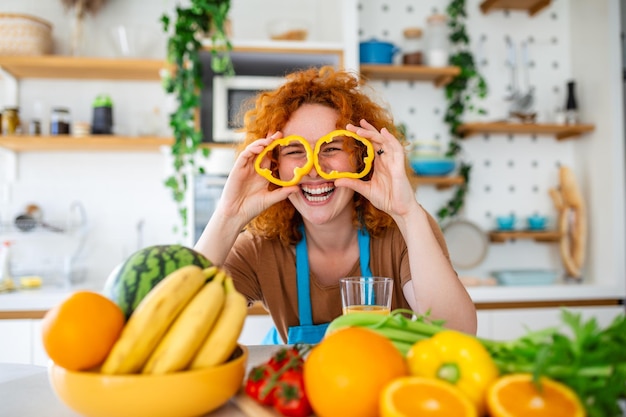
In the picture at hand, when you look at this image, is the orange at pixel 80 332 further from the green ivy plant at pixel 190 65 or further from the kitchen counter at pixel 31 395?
the green ivy plant at pixel 190 65

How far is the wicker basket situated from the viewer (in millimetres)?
2479

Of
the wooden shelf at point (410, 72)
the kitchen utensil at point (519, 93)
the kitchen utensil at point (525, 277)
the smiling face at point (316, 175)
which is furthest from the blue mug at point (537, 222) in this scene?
the smiling face at point (316, 175)

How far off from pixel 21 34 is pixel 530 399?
2.73 meters

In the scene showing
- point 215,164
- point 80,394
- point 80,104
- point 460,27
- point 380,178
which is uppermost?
point 460,27

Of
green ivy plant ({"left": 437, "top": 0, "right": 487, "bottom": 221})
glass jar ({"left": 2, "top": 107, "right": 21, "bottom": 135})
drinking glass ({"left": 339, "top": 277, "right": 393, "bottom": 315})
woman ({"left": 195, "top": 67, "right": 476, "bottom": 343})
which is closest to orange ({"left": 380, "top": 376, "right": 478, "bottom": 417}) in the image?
drinking glass ({"left": 339, "top": 277, "right": 393, "bottom": 315})

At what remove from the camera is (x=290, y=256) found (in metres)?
1.45

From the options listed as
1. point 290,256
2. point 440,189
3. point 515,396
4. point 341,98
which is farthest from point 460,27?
point 515,396

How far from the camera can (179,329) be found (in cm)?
58

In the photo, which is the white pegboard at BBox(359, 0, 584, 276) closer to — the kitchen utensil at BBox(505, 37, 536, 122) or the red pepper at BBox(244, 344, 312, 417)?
the kitchen utensil at BBox(505, 37, 536, 122)

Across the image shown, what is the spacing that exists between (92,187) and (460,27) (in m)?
2.18

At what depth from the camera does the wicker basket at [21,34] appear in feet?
8.13

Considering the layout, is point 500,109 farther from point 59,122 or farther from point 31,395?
point 31,395

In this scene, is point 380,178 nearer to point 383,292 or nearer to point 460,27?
point 383,292

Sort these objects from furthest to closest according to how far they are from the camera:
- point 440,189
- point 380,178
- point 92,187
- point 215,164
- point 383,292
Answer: point 440,189
point 92,187
point 215,164
point 380,178
point 383,292
